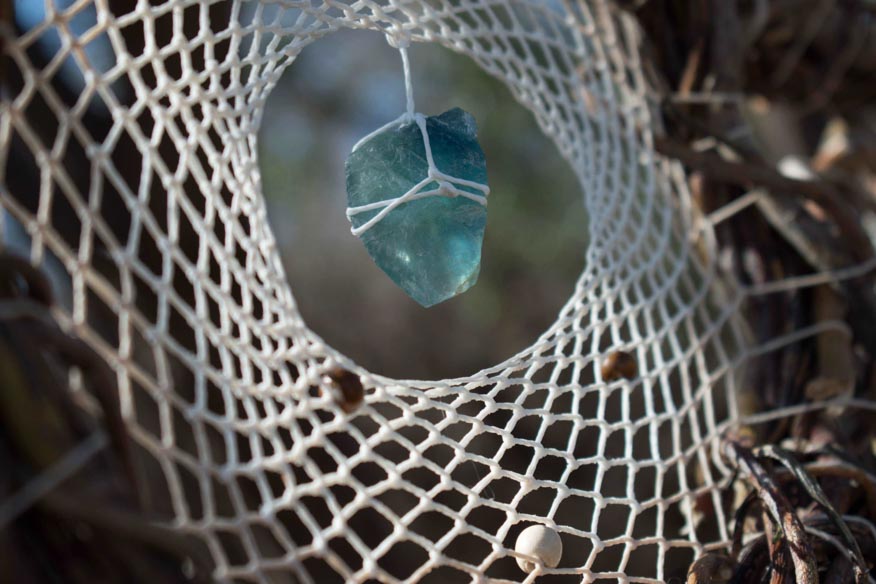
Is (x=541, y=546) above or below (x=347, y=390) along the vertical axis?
below

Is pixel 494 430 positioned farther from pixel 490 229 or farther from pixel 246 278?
pixel 490 229

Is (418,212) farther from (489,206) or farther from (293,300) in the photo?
(489,206)

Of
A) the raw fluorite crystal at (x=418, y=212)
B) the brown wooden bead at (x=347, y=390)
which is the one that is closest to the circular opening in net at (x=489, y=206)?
the raw fluorite crystal at (x=418, y=212)

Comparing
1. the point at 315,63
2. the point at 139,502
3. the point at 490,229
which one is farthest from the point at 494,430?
the point at 315,63

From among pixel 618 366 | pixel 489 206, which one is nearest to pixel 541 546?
pixel 618 366

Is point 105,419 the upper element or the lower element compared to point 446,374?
upper

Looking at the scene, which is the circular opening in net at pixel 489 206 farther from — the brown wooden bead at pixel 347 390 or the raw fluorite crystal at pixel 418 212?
the brown wooden bead at pixel 347 390
